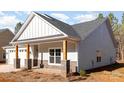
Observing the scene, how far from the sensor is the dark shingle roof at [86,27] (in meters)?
17.7

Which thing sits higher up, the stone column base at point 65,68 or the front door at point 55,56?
the front door at point 55,56

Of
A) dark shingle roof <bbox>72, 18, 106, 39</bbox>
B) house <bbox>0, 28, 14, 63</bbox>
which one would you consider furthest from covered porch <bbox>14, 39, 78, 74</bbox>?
house <bbox>0, 28, 14, 63</bbox>

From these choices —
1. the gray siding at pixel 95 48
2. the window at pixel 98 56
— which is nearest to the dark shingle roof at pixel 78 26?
the gray siding at pixel 95 48

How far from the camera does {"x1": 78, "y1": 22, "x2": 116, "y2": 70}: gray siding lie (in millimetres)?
17052

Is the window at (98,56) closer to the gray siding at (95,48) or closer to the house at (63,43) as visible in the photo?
the house at (63,43)

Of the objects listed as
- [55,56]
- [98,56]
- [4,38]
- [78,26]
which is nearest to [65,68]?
[55,56]

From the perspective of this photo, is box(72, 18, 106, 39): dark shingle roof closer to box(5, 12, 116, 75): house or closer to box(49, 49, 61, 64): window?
box(5, 12, 116, 75): house

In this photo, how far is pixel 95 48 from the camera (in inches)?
760

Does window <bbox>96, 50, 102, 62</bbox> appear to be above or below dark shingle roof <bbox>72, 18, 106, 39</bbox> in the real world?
below

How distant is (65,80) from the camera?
1309 cm

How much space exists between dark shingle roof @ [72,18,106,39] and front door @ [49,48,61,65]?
8.19 ft

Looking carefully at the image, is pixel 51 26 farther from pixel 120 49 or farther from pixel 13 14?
pixel 120 49

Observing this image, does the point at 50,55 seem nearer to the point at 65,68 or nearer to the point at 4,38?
the point at 65,68
